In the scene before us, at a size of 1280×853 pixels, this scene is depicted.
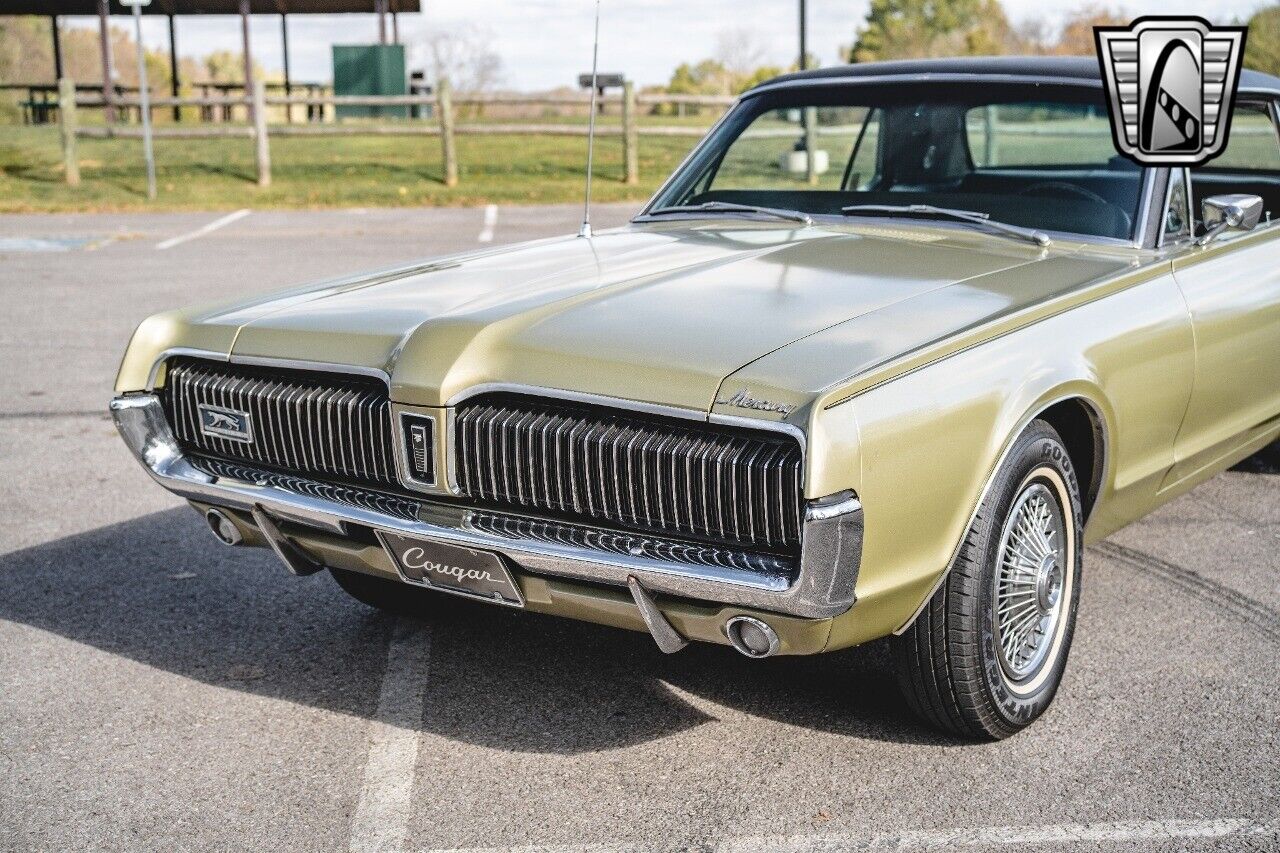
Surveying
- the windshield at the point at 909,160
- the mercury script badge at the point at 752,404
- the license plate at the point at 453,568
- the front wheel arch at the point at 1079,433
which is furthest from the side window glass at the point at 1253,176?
the license plate at the point at 453,568

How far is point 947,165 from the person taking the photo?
4863 mm

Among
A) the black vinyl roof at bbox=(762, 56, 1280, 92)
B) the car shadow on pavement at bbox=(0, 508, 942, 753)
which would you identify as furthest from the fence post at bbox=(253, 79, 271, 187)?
the black vinyl roof at bbox=(762, 56, 1280, 92)

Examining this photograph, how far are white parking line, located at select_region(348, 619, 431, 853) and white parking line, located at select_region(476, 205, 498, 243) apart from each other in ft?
37.2

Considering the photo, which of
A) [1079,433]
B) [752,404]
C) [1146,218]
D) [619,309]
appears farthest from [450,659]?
[1146,218]

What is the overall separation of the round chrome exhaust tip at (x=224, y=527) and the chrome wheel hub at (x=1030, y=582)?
1.90m

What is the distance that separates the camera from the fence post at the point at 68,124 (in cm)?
1989

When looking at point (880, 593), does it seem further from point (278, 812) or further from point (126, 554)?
point (126, 554)

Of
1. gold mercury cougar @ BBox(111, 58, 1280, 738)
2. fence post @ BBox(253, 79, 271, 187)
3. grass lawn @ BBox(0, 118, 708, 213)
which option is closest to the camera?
gold mercury cougar @ BBox(111, 58, 1280, 738)

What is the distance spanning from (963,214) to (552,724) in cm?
200

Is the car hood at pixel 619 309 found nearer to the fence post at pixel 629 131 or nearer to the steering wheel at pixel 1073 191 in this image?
the steering wheel at pixel 1073 191

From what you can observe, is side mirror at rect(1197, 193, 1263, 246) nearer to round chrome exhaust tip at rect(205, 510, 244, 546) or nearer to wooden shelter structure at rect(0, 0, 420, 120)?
round chrome exhaust tip at rect(205, 510, 244, 546)

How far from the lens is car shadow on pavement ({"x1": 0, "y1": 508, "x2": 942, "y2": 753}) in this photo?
11.7 ft

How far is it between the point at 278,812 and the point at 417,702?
639 mm

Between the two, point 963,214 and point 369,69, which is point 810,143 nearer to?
A: point 963,214
